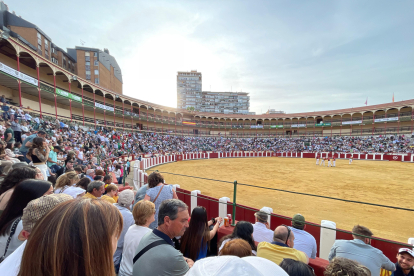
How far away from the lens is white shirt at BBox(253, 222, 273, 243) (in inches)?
133

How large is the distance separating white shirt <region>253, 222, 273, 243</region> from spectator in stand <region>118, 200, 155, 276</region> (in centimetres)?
212

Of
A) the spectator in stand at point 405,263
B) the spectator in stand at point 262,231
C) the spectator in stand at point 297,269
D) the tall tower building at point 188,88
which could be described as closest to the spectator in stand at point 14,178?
the spectator in stand at point 297,269

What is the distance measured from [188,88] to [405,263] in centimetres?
9721

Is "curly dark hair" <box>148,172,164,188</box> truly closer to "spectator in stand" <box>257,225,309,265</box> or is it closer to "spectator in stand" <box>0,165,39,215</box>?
"spectator in stand" <box>0,165,39,215</box>

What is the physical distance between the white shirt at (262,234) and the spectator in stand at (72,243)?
313 centimetres

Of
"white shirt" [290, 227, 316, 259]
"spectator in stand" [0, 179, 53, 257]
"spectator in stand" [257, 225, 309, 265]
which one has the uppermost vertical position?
"spectator in stand" [0, 179, 53, 257]

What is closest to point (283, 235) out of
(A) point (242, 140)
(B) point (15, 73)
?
(B) point (15, 73)

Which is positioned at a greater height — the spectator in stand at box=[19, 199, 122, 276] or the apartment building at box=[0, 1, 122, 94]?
the apartment building at box=[0, 1, 122, 94]

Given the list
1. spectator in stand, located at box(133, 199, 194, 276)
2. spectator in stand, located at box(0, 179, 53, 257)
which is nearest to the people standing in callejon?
spectator in stand, located at box(133, 199, 194, 276)

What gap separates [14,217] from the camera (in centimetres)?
153

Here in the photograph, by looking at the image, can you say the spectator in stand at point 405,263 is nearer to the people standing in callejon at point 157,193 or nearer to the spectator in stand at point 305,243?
the spectator in stand at point 305,243

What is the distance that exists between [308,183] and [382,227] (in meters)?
6.16

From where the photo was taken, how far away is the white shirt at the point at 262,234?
3.38m

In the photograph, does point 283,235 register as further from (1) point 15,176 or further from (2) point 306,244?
(1) point 15,176
